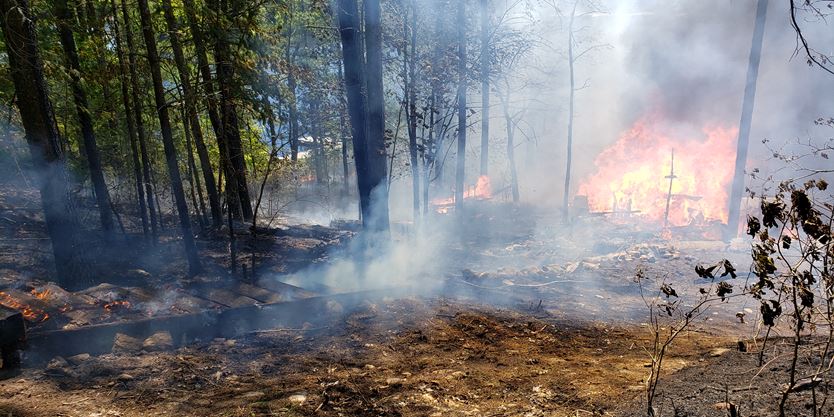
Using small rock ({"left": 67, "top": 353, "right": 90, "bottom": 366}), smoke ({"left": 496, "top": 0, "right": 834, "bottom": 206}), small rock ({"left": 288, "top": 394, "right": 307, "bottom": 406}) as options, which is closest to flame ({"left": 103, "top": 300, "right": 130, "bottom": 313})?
small rock ({"left": 67, "top": 353, "right": 90, "bottom": 366})

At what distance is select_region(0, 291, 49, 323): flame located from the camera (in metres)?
5.80

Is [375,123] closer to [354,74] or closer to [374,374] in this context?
[354,74]

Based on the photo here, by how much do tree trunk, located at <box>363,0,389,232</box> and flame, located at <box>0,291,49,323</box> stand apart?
6.21 meters

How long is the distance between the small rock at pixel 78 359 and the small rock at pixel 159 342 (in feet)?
1.99

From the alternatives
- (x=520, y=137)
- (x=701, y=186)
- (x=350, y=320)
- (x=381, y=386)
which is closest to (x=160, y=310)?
(x=350, y=320)

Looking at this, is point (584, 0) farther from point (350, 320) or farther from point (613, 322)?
point (350, 320)

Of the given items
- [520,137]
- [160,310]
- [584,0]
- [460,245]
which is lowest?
[460,245]

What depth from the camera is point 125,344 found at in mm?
5691

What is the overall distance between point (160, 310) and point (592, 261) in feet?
32.2

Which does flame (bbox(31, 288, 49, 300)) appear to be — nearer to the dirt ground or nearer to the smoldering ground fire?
the smoldering ground fire

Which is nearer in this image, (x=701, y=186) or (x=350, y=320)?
(x=350, y=320)

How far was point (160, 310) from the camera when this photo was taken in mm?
6648

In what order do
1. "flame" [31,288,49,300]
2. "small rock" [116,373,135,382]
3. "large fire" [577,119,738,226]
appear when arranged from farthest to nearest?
"large fire" [577,119,738,226]
"flame" [31,288,49,300]
"small rock" [116,373,135,382]

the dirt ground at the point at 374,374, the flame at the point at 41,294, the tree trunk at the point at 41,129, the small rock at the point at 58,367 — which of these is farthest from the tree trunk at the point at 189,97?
the dirt ground at the point at 374,374
